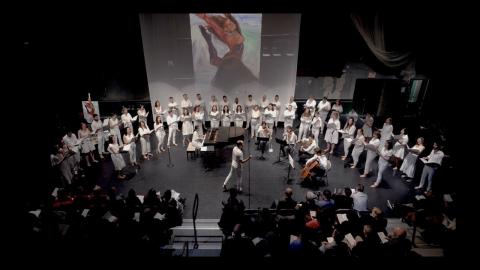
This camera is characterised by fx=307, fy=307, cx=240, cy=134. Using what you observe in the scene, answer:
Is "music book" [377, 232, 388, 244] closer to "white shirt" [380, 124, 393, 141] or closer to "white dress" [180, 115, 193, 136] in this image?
"white shirt" [380, 124, 393, 141]

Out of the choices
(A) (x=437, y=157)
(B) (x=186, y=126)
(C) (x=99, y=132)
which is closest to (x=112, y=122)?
(C) (x=99, y=132)

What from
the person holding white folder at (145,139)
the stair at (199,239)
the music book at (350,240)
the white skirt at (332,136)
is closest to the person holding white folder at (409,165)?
the white skirt at (332,136)

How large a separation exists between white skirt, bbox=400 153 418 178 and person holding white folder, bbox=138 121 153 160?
7672 millimetres

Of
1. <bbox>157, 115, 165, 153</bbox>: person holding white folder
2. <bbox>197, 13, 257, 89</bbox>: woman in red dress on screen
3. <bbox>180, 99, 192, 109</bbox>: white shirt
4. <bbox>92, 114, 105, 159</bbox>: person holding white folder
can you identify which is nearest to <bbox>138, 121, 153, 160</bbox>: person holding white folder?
<bbox>157, 115, 165, 153</bbox>: person holding white folder

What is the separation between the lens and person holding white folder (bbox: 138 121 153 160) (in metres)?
9.48

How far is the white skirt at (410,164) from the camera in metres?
8.56

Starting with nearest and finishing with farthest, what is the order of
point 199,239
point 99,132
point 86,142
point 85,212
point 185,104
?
point 199,239, point 85,212, point 86,142, point 99,132, point 185,104

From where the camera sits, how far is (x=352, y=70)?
1218 cm

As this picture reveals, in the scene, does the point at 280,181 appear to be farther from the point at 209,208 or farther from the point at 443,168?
the point at 443,168

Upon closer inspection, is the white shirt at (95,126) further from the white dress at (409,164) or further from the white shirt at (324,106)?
the white dress at (409,164)

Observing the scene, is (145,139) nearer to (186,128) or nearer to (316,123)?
(186,128)

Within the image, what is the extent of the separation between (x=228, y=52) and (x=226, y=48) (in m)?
0.16

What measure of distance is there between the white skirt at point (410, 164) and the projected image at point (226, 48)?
5.96 m

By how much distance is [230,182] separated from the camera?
863 centimetres
